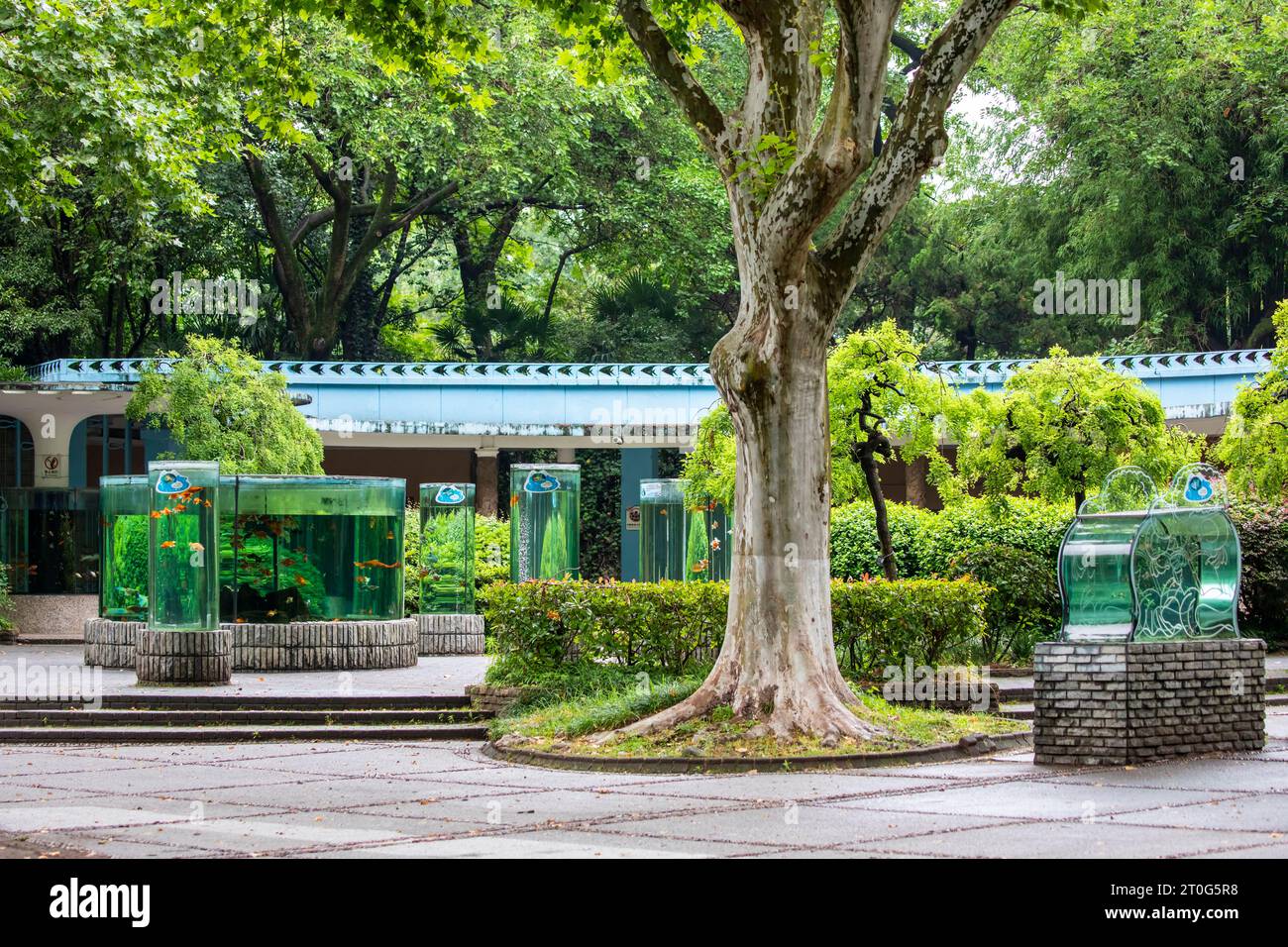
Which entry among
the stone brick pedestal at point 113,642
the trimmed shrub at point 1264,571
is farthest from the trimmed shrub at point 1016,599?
the stone brick pedestal at point 113,642

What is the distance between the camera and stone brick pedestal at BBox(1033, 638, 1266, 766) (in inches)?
440

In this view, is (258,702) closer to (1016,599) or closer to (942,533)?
(1016,599)

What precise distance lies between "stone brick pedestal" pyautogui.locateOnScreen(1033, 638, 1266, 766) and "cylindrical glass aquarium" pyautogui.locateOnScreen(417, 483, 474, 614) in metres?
11.9

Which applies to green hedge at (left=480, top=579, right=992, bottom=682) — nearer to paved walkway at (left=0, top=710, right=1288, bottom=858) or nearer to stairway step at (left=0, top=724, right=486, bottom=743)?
stairway step at (left=0, top=724, right=486, bottom=743)

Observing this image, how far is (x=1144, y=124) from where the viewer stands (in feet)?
116

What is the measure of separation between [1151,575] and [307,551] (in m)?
11.1

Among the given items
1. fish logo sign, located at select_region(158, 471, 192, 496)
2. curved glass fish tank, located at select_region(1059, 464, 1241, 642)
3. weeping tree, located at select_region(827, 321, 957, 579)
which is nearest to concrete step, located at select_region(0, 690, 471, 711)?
fish logo sign, located at select_region(158, 471, 192, 496)

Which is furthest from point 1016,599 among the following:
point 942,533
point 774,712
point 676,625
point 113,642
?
point 113,642

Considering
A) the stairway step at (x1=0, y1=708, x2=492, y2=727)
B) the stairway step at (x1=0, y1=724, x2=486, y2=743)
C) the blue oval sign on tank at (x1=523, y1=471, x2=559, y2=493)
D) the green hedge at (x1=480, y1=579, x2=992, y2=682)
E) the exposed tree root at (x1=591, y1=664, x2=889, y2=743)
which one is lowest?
the stairway step at (x1=0, y1=724, x2=486, y2=743)

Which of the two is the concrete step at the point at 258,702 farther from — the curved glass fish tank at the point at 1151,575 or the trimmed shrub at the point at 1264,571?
the trimmed shrub at the point at 1264,571

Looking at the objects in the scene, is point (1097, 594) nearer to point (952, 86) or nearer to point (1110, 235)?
point (952, 86)

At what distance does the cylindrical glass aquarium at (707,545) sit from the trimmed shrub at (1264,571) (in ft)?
23.1

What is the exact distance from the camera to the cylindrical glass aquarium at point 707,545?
76.2 ft

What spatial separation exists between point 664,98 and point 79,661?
2277 cm
